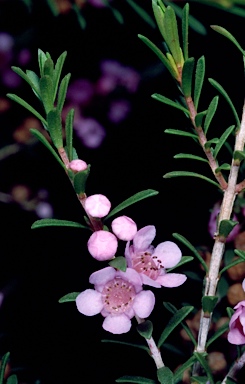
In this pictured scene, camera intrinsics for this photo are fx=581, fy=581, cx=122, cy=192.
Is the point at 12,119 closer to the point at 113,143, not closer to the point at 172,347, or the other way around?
the point at 113,143

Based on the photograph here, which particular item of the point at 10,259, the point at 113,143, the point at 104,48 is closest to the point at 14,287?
the point at 10,259

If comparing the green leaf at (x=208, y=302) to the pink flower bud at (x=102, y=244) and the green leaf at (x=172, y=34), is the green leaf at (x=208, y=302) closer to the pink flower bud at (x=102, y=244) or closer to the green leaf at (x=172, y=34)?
the pink flower bud at (x=102, y=244)

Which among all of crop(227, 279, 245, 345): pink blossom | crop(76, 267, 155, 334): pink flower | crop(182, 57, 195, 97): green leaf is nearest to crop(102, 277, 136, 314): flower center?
crop(76, 267, 155, 334): pink flower

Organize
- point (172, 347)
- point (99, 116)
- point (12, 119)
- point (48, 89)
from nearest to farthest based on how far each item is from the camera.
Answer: point (48, 89) < point (172, 347) < point (12, 119) < point (99, 116)

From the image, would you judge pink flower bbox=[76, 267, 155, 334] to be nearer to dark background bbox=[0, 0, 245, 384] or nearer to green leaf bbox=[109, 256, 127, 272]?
green leaf bbox=[109, 256, 127, 272]

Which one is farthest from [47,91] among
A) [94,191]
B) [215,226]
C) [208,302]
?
[94,191]
